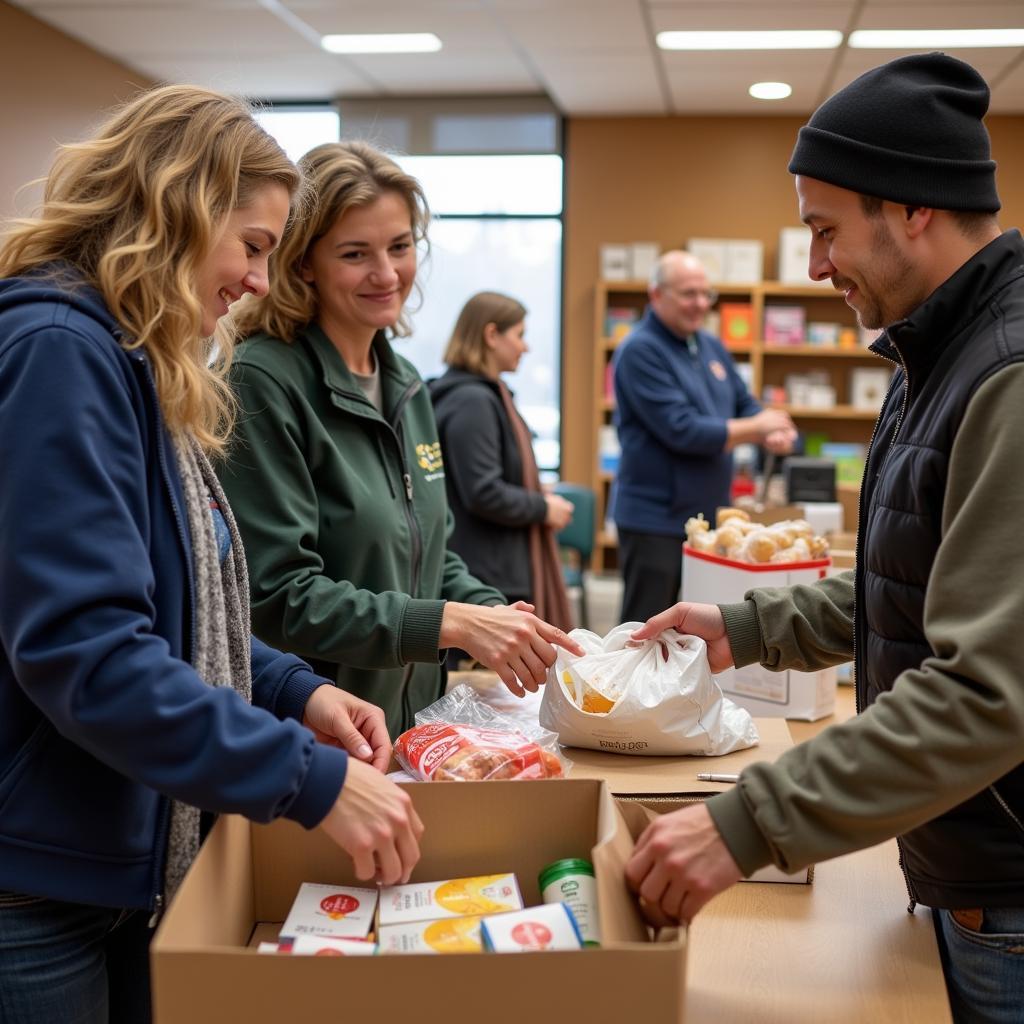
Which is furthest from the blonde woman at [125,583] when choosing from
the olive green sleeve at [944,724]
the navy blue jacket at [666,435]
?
the navy blue jacket at [666,435]

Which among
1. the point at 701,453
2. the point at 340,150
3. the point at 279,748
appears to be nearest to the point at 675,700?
the point at 279,748

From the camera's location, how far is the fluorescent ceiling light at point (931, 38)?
5445 mm

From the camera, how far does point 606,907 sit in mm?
1033

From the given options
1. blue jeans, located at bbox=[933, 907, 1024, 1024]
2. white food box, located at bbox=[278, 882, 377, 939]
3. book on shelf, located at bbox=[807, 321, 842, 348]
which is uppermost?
book on shelf, located at bbox=[807, 321, 842, 348]

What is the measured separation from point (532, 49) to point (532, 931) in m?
5.79

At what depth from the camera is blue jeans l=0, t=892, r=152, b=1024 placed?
1.12 meters

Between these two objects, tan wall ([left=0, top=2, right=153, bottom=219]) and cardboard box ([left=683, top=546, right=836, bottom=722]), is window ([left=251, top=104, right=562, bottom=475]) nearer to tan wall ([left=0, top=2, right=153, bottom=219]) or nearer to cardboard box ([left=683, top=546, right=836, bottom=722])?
tan wall ([left=0, top=2, right=153, bottom=219])

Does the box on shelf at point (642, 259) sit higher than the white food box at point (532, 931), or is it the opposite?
the box on shelf at point (642, 259)

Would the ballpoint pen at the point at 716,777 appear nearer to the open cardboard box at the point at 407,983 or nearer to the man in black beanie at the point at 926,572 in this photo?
the man in black beanie at the point at 926,572

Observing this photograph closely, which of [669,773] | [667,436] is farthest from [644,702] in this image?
[667,436]

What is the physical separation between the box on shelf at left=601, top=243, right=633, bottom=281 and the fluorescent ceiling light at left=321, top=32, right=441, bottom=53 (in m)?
1.88

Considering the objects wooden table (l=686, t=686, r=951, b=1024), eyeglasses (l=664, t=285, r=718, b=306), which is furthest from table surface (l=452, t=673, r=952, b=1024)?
eyeglasses (l=664, t=285, r=718, b=306)

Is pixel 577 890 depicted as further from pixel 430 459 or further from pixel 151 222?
pixel 430 459

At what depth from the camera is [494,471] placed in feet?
12.1
